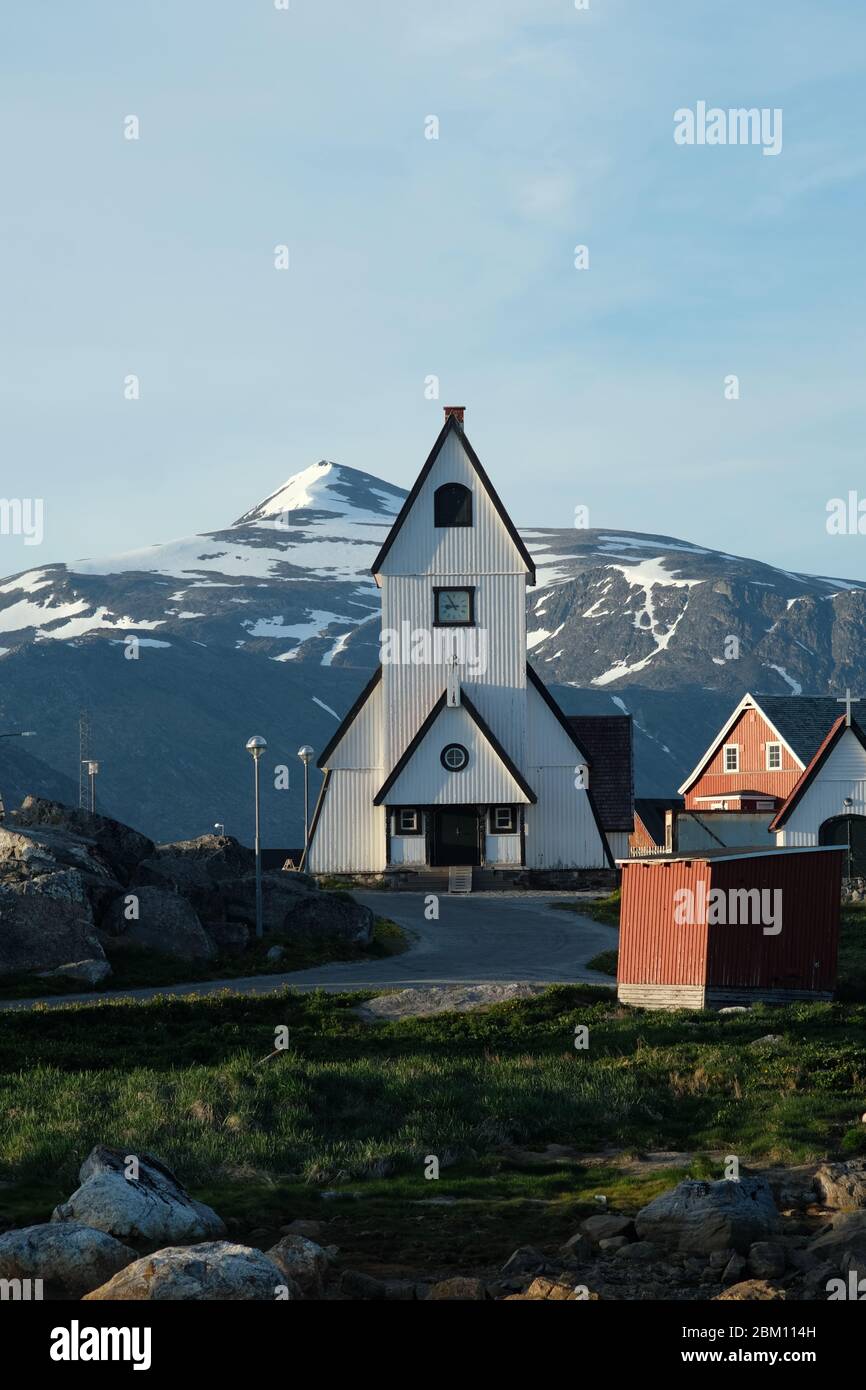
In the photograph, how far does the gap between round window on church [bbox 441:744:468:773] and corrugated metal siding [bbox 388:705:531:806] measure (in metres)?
0.14

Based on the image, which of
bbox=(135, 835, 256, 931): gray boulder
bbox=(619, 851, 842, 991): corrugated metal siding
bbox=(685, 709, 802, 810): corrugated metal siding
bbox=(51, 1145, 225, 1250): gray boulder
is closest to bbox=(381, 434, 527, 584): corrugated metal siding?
bbox=(135, 835, 256, 931): gray boulder

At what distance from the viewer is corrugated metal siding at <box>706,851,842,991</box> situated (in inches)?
1325

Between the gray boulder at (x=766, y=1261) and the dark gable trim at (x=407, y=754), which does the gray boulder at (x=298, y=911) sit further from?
the gray boulder at (x=766, y=1261)

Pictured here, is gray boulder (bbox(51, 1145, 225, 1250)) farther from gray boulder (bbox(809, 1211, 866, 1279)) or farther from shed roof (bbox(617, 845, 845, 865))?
shed roof (bbox(617, 845, 845, 865))

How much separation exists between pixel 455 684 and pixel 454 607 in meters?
3.11

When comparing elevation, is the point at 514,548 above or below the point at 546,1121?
above

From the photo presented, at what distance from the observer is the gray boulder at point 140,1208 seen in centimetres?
1816

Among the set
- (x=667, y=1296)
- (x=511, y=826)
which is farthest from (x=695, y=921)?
(x=511, y=826)

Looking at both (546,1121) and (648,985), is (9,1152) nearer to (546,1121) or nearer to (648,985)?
(546,1121)

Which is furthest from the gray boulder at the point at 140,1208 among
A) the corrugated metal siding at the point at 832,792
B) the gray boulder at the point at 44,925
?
the corrugated metal siding at the point at 832,792

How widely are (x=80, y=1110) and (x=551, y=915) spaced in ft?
93.0

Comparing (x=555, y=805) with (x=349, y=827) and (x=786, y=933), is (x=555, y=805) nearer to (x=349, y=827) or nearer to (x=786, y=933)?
(x=349, y=827)

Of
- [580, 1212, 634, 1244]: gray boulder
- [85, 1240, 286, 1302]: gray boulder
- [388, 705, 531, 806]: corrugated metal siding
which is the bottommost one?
[580, 1212, 634, 1244]: gray boulder

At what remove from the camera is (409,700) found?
64625mm
